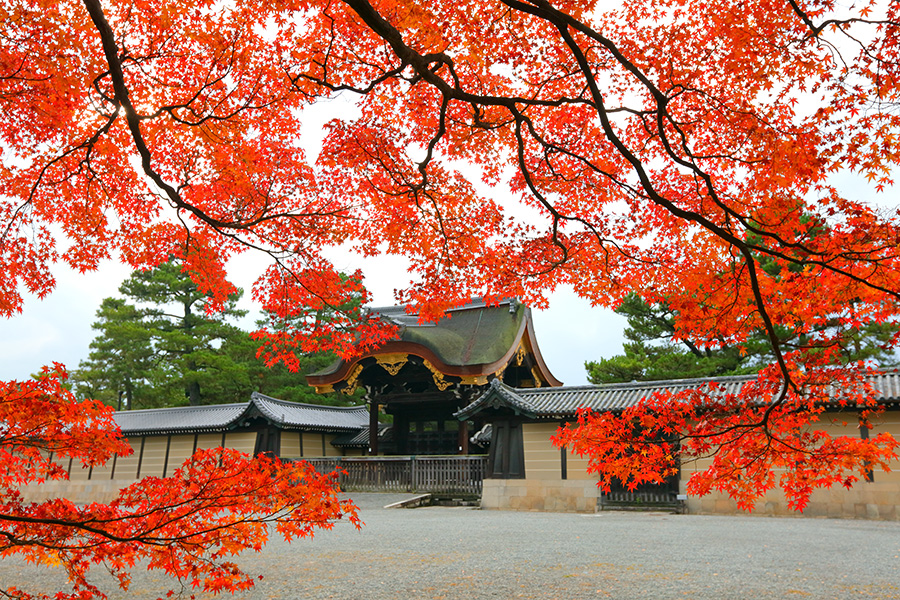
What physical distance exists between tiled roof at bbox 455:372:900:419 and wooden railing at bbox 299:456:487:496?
154cm

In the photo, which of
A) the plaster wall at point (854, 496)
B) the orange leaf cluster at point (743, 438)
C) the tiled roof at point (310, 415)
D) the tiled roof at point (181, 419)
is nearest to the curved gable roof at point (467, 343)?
the tiled roof at point (310, 415)

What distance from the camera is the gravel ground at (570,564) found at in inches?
192

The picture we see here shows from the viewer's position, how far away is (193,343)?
86.4 feet

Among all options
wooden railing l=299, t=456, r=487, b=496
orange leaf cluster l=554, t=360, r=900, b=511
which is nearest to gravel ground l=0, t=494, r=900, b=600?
orange leaf cluster l=554, t=360, r=900, b=511

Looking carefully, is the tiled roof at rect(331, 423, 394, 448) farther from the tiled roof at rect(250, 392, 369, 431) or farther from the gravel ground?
the gravel ground

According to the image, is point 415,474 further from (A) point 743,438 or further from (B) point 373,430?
(A) point 743,438

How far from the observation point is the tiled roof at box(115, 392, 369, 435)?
19344 millimetres

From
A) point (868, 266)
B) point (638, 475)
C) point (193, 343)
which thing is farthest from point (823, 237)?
point (193, 343)

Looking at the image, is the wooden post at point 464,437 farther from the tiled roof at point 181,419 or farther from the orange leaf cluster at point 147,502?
the orange leaf cluster at point 147,502

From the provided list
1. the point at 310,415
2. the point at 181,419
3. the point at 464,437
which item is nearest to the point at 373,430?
the point at 464,437

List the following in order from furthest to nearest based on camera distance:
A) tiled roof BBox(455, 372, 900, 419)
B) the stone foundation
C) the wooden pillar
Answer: the wooden pillar < tiled roof BBox(455, 372, 900, 419) < the stone foundation

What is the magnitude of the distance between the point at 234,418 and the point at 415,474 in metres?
6.95

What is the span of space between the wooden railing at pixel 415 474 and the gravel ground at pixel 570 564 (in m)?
5.78

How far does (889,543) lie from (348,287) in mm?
7726
